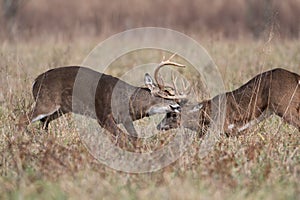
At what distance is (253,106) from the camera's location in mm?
8023

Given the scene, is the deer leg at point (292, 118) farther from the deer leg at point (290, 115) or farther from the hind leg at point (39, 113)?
the hind leg at point (39, 113)

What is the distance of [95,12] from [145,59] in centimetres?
750

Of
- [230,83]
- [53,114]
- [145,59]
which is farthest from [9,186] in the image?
[145,59]

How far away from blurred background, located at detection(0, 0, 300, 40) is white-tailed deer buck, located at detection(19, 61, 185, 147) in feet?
31.5

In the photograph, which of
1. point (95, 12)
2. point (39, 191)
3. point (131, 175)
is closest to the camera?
point (39, 191)

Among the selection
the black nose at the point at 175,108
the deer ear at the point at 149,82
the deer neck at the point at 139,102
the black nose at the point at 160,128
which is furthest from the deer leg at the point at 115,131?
the black nose at the point at 175,108

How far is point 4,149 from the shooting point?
640cm

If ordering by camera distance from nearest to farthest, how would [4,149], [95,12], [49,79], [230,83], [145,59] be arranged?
[4,149]
[49,79]
[230,83]
[145,59]
[95,12]

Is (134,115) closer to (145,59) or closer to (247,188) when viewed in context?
(247,188)

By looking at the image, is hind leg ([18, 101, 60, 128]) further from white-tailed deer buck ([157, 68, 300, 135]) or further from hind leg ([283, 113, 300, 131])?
hind leg ([283, 113, 300, 131])

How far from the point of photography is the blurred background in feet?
60.1

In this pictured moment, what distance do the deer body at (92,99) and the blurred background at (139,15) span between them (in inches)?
378

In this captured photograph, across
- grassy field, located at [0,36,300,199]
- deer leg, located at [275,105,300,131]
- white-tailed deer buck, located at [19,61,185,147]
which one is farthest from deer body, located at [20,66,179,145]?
deer leg, located at [275,105,300,131]

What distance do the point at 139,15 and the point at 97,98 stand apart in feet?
42.9
